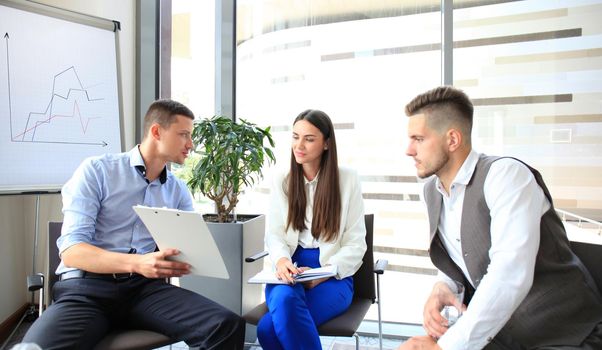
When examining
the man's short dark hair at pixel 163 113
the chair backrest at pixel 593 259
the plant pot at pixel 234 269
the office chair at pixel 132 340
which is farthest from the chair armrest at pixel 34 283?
the chair backrest at pixel 593 259

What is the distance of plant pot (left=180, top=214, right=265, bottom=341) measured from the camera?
263 cm

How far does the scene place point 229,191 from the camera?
113 inches

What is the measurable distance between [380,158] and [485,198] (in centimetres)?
183

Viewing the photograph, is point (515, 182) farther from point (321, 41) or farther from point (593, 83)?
point (321, 41)

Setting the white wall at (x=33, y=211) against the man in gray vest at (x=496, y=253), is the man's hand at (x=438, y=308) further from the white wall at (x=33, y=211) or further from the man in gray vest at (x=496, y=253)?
the white wall at (x=33, y=211)

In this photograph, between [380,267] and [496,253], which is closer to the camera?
[496,253]

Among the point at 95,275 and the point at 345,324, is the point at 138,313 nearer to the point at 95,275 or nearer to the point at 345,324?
the point at 95,275

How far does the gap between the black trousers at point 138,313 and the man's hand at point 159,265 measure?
17 centimetres

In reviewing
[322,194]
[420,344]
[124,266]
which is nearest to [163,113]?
[124,266]

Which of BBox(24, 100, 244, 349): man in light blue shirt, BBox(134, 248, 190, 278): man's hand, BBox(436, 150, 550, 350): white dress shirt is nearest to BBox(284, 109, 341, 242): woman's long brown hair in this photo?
BBox(24, 100, 244, 349): man in light blue shirt

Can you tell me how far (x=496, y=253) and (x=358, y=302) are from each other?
3.59 feet

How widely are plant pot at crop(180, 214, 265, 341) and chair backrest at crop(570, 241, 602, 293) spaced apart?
1.65 metres

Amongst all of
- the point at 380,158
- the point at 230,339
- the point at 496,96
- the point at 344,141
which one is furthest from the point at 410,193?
the point at 230,339

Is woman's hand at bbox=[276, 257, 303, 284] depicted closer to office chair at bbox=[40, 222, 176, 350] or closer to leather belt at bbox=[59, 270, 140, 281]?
office chair at bbox=[40, 222, 176, 350]
